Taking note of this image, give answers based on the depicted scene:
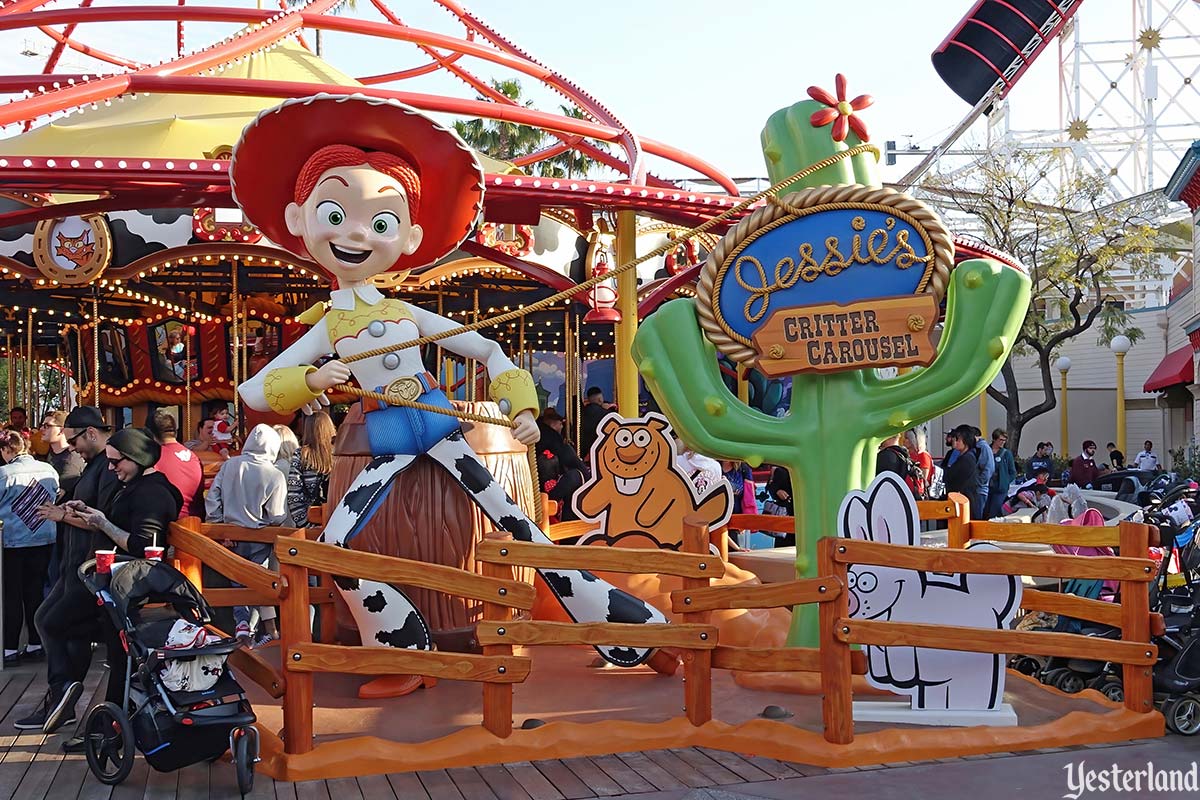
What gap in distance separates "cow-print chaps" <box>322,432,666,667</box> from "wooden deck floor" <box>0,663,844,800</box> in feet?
2.01

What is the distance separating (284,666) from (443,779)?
0.69 m

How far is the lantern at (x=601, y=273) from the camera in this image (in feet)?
34.5

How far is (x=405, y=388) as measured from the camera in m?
4.84

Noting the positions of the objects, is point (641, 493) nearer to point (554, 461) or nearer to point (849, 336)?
point (849, 336)

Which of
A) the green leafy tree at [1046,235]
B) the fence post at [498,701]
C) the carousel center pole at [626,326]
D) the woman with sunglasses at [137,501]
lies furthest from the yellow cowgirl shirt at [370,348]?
the green leafy tree at [1046,235]

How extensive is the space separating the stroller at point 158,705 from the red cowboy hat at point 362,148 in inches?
71.8

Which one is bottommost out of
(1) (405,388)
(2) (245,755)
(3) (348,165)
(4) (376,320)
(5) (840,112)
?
(2) (245,755)

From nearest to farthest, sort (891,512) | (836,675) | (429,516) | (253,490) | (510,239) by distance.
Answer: (836,675) → (891,512) → (429,516) → (253,490) → (510,239)

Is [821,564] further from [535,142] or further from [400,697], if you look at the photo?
[535,142]

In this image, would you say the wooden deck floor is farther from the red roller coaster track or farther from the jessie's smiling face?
the red roller coaster track

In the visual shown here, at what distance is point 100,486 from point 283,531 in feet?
2.81

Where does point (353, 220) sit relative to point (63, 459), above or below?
above

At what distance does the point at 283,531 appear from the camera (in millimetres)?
4961

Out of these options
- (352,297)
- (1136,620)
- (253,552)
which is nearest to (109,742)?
(352,297)
